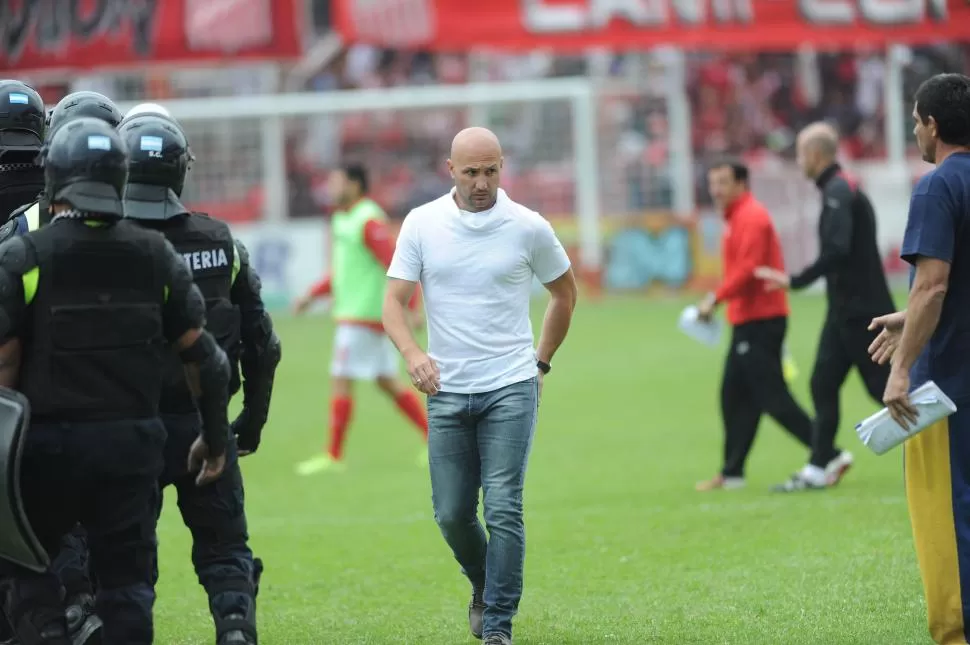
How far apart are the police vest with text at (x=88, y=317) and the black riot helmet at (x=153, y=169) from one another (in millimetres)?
631

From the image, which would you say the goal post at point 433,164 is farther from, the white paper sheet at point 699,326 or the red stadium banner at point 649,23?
the white paper sheet at point 699,326

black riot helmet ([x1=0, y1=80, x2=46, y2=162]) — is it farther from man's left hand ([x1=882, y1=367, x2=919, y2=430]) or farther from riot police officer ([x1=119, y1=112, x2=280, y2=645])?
man's left hand ([x1=882, y1=367, x2=919, y2=430])

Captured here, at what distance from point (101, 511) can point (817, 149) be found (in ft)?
21.7

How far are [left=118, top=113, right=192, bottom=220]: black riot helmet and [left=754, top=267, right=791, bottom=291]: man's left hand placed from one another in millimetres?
5559

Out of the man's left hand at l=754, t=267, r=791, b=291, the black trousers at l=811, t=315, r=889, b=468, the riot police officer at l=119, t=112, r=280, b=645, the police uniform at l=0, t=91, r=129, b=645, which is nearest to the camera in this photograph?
the riot police officer at l=119, t=112, r=280, b=645

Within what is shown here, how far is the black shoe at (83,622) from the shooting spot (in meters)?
6.11

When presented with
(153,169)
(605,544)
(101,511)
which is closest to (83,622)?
(101,511)

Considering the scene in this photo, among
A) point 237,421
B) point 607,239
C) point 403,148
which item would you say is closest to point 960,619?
point 237,421

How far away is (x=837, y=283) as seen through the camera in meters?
10.9

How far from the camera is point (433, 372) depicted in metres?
6.86

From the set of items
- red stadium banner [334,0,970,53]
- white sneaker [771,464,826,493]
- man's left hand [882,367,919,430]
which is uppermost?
red stadium banner [334,0,970,53]

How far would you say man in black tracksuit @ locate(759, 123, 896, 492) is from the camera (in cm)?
1075

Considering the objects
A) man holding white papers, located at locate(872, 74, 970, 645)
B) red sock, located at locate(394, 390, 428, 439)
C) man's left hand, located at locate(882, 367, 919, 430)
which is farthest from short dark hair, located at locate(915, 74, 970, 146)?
red sock, located at locate(394, 390, 428, 439)

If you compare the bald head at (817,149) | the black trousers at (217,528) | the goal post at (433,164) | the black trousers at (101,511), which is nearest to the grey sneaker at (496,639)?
the black trousers at (217,528)
